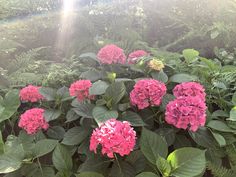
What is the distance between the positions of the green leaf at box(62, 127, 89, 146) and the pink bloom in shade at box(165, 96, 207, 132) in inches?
19.1

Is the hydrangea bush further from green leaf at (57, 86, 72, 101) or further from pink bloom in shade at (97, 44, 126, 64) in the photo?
pink bloom in shade at (97, 44, 126, 64)

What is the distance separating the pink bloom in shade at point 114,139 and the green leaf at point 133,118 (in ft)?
0.85

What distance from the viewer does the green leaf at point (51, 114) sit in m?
2.15

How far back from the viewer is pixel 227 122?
2.15m

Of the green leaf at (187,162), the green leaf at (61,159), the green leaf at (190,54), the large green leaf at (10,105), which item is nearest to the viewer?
the green leaf at (187,162)

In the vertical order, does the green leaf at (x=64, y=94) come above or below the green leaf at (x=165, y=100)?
below

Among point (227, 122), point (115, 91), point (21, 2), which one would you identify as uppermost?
point (115, 91)

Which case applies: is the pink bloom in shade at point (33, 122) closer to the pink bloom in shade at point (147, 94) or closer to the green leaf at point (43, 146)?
the green leaf at point (43, 146)

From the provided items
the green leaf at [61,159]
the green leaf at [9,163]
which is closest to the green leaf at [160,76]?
the green leaf at [61,159]

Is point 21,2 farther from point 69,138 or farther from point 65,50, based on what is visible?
point 69,138

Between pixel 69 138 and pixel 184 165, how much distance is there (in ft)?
2.24

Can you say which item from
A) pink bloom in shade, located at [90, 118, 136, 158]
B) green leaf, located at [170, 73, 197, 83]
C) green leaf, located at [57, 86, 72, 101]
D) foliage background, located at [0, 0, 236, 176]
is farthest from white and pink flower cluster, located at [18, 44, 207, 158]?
foliage background, located at [0, 0, 236, 176]

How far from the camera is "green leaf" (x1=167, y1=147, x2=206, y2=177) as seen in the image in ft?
5.38

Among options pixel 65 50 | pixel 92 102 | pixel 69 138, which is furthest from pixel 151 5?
pixel 69 138
